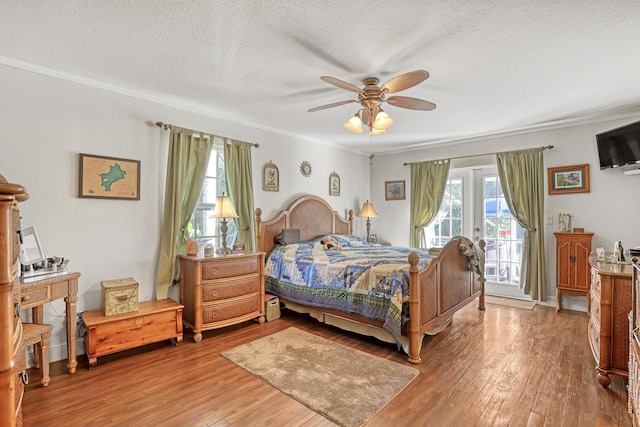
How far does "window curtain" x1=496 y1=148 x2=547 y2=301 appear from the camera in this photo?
14.4 ft

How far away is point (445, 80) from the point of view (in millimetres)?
2893

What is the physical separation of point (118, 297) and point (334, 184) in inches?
144

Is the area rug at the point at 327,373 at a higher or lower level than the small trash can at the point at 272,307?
lower

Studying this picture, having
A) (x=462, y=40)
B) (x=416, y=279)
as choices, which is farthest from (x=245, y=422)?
(x=462, y=40)

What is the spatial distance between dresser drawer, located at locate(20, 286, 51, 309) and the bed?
7.34 ft

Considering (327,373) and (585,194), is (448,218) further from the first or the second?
(327,373)

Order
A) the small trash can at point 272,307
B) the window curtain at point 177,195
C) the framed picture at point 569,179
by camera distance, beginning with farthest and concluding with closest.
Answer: the framed picture at point 569,179 < the small trash can at point 272,307 < the window curtain at point 177,195

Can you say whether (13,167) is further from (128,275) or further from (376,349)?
(376,349)

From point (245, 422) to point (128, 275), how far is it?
2.04 metres

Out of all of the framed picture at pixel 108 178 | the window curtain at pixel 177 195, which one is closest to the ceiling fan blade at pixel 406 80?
the window curtain at pixel 177 195

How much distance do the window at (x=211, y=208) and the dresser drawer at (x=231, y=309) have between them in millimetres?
832

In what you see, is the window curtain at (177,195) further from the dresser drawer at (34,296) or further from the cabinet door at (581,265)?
the cabinet door at (581,265)

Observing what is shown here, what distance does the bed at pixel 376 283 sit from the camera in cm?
280

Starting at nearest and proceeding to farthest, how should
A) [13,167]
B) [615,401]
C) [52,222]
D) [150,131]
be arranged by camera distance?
1. [615,401]
2. [13,167]
3. [52,222]
4. [150,131]
